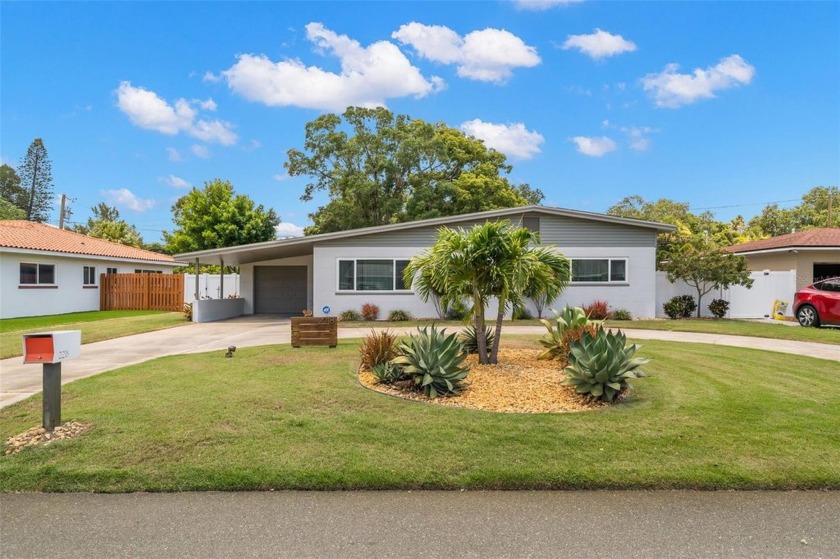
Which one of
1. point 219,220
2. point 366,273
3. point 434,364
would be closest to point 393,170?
point 219,220

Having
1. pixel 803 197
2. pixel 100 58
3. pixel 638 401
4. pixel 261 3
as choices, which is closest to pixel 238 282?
pixel 100 58

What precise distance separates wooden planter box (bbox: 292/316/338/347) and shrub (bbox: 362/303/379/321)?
700cm

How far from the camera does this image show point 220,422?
5047 mm

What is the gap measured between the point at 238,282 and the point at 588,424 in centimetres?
2228

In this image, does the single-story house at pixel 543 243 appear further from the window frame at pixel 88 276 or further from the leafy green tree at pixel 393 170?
the leafy green tree at pixel 393 170

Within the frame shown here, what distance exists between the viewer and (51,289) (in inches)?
805

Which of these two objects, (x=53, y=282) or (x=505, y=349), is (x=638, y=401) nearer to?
(x=505, y=349)

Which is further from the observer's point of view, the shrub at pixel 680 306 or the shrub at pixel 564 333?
the shrub at pixel 680 306

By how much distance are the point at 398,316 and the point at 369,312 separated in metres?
1.07

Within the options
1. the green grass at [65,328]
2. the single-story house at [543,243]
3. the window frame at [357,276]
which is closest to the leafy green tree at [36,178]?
the green grass at [65,328]

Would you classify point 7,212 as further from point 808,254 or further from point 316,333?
point 808,254

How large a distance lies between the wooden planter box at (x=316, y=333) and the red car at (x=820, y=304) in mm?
14787

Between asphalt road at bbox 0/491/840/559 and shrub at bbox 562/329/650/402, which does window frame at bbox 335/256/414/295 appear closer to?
shrub at bbox 562/329/650/402

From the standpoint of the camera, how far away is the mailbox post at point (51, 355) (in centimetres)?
458
